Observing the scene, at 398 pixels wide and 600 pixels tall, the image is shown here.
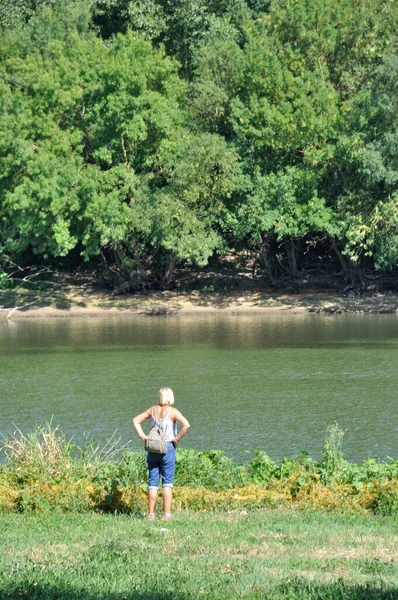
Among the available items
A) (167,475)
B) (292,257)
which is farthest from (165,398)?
(292,257)

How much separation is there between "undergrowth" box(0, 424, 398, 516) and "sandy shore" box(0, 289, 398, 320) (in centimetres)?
2692

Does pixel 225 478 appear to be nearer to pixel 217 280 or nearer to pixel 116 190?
pixel 116 190

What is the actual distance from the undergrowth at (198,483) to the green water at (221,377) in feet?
11.9

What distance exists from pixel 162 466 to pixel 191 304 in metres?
31.7

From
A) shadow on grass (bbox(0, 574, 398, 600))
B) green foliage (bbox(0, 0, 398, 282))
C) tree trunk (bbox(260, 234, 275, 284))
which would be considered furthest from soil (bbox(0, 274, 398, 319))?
shadow on grass (bbox(0, 574, 398, 600))

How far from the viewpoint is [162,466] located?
38.5ft

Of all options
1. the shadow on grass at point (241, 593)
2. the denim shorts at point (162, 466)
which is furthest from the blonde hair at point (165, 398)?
the shadow on grass at point (241, 593)

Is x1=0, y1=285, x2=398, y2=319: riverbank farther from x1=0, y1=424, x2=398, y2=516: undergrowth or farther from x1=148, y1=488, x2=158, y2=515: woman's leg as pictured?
x1=148, y1=488, x2=158, y2=515: woman's leg

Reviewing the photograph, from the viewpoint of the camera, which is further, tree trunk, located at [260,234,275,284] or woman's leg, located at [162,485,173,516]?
tree trunk, located at [260,234,275,284]

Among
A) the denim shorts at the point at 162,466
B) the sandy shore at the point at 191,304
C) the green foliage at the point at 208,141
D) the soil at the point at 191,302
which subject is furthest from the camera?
the soil at the point at 191,302

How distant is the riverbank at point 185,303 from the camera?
41.8 m

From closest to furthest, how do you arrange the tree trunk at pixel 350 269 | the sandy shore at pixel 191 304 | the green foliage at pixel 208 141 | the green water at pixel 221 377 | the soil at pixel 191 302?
the green water at pixel 221 377 < the green foliage at pixel 208 141 < the sandy shore at pixel 191 304 < the soil at pixel 191 302 < the tree trunk at pixel 350 269

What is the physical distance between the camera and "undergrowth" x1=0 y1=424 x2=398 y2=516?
12.6 meters

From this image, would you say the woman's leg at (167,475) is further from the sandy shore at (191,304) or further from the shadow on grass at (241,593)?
the sandy shore at (191,304)
